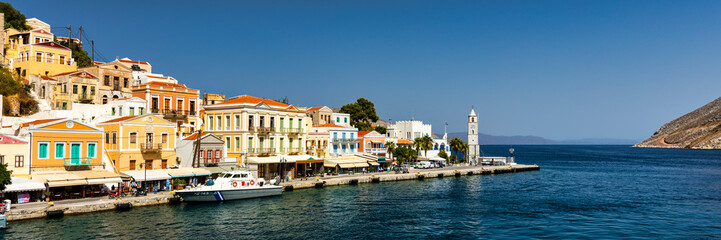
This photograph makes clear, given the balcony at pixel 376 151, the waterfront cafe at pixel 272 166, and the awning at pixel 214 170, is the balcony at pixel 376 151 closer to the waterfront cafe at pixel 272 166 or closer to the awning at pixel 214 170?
the waterfront cafe at pixel 272 166

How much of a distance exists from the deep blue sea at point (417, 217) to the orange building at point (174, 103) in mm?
17037

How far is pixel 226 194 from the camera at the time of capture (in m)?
43.8

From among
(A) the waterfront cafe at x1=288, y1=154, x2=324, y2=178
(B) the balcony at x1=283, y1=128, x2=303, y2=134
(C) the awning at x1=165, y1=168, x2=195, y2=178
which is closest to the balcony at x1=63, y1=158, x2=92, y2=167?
(C) the awning at x1=165, y1=168, x2=195, y2=178

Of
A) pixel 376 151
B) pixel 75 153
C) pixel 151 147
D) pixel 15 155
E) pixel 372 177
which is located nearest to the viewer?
pixel 15 155

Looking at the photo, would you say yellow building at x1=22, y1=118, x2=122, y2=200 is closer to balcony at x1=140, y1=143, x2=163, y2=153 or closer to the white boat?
balcony at x1=140, y1=143, x2=163, y2=153

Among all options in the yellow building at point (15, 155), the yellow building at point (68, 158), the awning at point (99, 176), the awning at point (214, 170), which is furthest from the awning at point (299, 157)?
the yellow building at point (15, 155)

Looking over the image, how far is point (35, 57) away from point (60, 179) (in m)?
32.6

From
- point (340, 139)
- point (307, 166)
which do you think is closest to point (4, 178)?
point (307, 166)

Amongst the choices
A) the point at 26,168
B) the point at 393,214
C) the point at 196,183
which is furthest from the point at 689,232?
the point at 26,168

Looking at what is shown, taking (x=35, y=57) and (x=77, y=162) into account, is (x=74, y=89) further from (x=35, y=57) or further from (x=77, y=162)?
(x=77, y=162)

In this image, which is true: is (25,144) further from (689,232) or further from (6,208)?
(689,232)

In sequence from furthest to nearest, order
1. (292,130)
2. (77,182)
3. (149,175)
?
(292,130) < (149,175) < (77,182)

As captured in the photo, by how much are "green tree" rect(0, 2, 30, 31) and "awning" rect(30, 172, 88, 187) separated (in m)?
50.7

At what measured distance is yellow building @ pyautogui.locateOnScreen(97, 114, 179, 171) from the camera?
4516 cm
